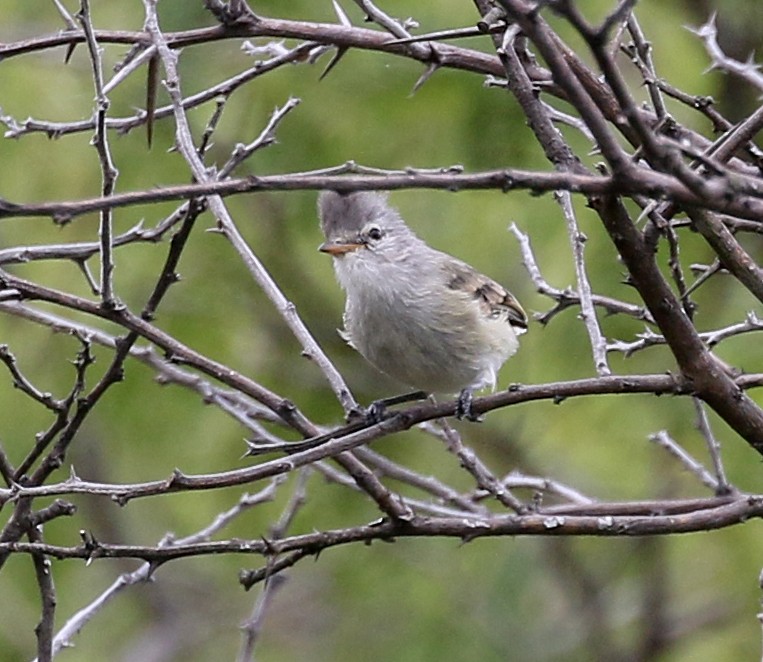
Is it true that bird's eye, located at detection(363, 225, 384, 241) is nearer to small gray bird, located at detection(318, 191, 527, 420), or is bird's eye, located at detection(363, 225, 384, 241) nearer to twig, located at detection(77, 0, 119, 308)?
small gray bird, located at detection(318, 191, 527, 420)

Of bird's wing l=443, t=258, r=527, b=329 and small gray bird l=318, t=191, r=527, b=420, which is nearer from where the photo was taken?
small gray bird l=318, t=191, r=527, b=420

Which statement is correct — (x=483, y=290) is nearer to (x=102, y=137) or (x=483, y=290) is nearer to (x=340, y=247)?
(x=340, y=247)

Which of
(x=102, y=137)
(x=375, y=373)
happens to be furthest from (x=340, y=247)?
(x=375, y=373)

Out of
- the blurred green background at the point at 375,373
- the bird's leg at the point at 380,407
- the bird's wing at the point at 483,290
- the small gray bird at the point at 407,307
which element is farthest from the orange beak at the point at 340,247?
the blurred green background at the point at 375,373

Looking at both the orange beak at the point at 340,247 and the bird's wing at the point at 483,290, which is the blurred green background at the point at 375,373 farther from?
the orange beak at the point at 340,247

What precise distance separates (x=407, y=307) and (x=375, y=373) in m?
2.61

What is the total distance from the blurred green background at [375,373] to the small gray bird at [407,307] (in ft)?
3.77

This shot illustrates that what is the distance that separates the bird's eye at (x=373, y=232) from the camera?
177 inches

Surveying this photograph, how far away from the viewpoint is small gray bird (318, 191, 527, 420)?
421cm

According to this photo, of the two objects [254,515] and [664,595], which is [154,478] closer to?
[254,515]

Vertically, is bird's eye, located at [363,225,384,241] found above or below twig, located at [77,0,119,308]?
above

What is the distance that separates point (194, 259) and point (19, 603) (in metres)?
2.39

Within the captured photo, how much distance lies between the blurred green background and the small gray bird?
3.77 ft

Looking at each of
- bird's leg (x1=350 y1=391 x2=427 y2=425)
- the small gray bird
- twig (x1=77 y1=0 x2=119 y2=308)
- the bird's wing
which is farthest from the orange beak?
twig (x1=77 y1=0 x2=119 y2=308)
